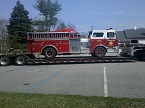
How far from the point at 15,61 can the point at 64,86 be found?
10204 millimetres

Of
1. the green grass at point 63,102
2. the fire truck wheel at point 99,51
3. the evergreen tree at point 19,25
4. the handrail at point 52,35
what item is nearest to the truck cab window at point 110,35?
the fire truck wheel at point 99,51

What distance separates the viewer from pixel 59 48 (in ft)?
62.8

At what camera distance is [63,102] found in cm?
679

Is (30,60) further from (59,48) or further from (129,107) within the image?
(129,107)

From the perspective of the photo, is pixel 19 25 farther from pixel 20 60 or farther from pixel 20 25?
pixel 20 60

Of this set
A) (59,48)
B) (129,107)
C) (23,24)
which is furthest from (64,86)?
(23,24)

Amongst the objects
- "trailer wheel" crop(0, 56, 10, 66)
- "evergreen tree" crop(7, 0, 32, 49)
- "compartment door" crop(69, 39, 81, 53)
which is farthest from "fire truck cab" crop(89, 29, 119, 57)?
"evergreen tree" crop(7, 0, 32, 49)

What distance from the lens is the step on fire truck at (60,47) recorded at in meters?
19.1

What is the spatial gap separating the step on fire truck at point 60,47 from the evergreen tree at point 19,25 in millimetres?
23418

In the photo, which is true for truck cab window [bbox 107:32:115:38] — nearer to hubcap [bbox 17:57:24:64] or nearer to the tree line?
hubcap [bbox 17:57:24:64]

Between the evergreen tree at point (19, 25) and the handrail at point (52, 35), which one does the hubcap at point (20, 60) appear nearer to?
the handrail at point (52, 35)

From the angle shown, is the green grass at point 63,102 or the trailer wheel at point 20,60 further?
the trailer wheel at point 20,60

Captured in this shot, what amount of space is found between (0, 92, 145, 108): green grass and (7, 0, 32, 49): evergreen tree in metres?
35.6

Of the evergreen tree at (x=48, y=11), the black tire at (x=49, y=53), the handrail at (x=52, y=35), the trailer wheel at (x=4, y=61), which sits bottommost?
the trailer wheel at (x=4, y=61)
